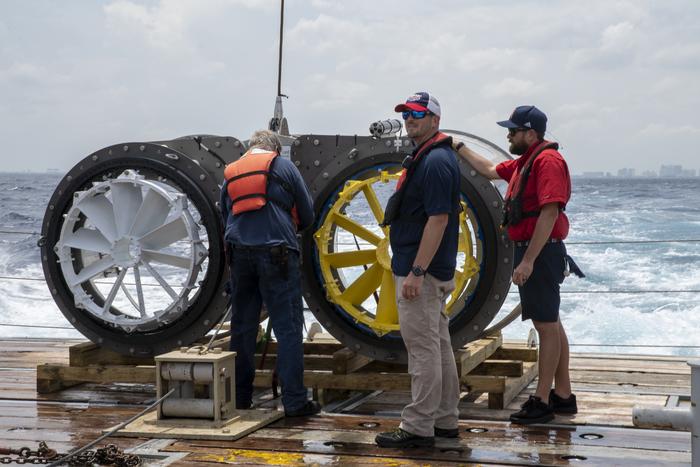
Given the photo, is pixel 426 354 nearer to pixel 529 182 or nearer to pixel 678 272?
pixel 529 182

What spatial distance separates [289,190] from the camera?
5902 mm

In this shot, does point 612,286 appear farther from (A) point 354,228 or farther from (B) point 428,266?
(B) point 428,266

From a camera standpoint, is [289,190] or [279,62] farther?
[279,62]

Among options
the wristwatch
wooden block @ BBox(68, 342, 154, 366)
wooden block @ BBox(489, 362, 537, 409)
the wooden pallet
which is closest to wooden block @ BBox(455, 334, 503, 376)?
the wooden pallet

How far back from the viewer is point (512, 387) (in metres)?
6.31

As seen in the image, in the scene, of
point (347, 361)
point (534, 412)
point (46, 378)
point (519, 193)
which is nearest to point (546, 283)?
point (519, 193)

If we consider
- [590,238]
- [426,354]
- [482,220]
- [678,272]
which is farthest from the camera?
[590,238]

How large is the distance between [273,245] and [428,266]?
3.38 feet

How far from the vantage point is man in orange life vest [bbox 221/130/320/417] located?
583 cm

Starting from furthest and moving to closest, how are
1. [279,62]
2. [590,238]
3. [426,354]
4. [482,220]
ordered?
[590,238] → [279,62] → [482,220] → [426,354]

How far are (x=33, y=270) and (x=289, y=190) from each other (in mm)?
13403

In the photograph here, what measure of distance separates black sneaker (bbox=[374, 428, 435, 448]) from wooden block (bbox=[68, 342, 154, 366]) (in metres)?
2.04

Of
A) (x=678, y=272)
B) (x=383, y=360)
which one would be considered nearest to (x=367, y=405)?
(x=383, y=360)

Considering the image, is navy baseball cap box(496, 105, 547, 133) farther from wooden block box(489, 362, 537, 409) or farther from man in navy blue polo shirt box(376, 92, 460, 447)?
wooden block box(489, 362, 537, 409)
